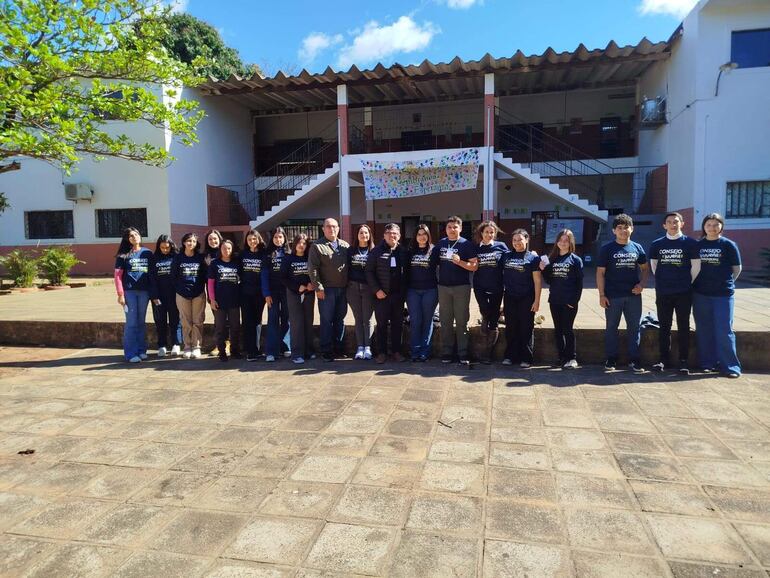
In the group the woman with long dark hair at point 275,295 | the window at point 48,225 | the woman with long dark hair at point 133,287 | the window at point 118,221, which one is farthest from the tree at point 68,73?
the window at point 48,225

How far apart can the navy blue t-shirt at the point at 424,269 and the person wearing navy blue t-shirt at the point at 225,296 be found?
2.15 metres

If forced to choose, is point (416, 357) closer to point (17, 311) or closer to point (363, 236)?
point (363, 236)

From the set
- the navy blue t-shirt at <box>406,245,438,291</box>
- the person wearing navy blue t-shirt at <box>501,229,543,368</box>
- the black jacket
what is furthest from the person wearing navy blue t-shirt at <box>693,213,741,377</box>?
the black jacket

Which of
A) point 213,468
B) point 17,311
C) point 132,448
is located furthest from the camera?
point 17,311

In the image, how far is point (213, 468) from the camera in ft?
10.5

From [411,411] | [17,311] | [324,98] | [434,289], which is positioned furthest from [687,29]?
[17,311]

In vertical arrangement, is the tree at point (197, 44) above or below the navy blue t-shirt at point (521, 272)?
above

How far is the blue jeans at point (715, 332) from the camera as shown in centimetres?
504

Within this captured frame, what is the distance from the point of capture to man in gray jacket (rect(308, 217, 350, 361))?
5.75 m

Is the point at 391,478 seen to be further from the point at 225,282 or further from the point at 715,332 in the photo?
the point at 715,332

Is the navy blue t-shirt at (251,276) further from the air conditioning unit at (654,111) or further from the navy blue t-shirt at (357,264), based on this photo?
the air conditioning unit at (654,111)

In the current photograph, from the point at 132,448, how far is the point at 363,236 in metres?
3.29

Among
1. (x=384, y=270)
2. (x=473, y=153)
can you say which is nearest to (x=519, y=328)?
(x=384, y=270)

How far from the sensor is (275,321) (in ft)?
19.9
